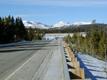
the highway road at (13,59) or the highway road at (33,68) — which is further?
the highway road at (13,59)

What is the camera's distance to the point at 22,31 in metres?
153

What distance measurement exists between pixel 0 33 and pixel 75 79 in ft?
275

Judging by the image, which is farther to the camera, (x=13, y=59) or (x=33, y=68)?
(x=13, y=59)

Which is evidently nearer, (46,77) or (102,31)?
(46,77)

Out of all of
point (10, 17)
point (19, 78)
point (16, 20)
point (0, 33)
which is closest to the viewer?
point (19, 78)

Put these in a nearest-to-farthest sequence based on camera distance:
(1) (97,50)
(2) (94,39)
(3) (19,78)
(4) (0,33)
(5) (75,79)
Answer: (5) (75,79), (3) (19,78), (1) (97,50), (2) (94,39), (4) (0,33)

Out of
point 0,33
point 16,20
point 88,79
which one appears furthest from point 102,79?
point 16,20

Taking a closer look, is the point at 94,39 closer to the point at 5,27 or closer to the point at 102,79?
the point at 5,27

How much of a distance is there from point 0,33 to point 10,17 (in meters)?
36.8

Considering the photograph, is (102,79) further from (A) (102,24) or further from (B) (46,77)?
(A) (102,24)

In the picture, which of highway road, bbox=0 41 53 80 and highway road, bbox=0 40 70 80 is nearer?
highway road, bbox=0 40 70 80

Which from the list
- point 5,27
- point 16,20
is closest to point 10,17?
point 16,20

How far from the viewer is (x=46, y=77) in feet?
60.9

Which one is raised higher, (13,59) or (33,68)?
(33,68)
